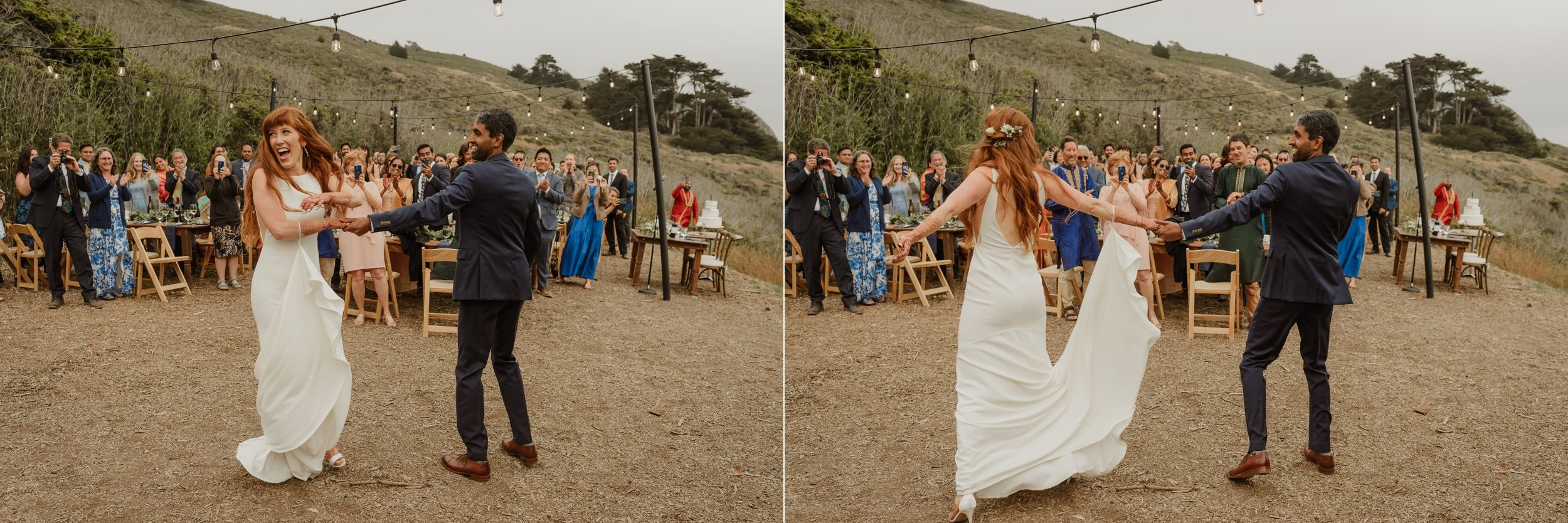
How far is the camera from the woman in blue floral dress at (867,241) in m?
9.27

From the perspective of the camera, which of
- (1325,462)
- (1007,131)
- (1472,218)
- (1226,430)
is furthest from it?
(1472,218)

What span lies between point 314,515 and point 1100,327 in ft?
10.8

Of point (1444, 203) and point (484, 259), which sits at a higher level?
point (1444, 203)

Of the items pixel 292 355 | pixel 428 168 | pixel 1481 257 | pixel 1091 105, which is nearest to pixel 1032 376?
pixel 292 355

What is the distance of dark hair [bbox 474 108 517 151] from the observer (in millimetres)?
4184

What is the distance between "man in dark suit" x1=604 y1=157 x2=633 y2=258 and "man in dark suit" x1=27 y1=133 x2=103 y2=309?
618 centimetres

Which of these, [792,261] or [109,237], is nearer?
[109,237]

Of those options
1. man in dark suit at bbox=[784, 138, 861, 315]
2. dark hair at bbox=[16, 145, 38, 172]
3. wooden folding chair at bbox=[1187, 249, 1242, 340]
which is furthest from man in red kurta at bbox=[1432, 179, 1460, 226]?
dark hair at bbox=[16, 145, 38, 172]

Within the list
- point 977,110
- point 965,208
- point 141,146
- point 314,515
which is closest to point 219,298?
point 314,515

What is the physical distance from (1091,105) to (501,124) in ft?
94.6

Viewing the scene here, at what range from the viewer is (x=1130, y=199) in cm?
761

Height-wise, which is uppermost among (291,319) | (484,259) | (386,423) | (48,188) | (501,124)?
(501,124)

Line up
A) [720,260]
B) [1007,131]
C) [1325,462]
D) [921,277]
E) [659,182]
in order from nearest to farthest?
[1007,131], [1325,462], [921,277], [659,182], [720,260]

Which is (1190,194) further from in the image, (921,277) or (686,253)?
(686,253)
